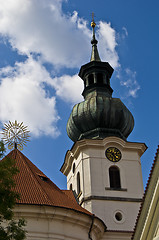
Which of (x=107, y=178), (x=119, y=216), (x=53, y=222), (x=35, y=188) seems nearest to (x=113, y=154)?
(x=107, y=178)

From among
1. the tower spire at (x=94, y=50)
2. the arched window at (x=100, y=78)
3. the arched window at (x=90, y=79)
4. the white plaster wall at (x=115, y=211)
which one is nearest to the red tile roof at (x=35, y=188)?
the white plaster wall at (x=115, y=211)

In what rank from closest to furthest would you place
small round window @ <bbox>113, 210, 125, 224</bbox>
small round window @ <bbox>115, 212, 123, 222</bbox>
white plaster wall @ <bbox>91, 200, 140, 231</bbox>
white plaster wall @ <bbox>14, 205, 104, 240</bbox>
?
white plaster wall @ <bbox>14, 205, 104, 240</bbox> → white plaster wall @ <bbox>91, 200, 140, 231</bbox> → small round window @ <bbox>113, 210, 125, 224</bbox> → small round window @ <bbox>115, 212, 123, 222</bbox>

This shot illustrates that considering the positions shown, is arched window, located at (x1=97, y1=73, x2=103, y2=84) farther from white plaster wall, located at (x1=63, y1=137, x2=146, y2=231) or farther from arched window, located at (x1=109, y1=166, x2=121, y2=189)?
arched window, located at (x1=109, y1=166, x2=121, y2=189)

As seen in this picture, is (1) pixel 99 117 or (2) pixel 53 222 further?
(1) pixel 99 117

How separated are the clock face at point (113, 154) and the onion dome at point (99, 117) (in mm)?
933

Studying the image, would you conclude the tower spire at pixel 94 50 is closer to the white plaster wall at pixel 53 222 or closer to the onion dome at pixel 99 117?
the onion dome at pixel 99 117

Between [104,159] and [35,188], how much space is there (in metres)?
6.30

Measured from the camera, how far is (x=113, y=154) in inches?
936

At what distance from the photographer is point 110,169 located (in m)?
23.5

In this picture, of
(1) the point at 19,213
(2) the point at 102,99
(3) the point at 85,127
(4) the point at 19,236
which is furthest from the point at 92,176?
(4) the point at 19,236

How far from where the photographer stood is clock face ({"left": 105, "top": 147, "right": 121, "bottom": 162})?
23634 millimetres

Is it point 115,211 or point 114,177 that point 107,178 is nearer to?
point 114,177

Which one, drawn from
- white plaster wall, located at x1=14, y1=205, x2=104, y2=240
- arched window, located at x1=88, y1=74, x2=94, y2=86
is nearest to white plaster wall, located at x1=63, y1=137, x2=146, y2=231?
white plaster wall, located at x1=14, y1=205, x2=104, y2=240

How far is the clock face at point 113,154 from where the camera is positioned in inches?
930
